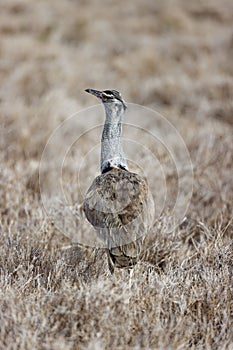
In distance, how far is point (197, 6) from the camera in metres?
16.3

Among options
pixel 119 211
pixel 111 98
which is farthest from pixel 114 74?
pixel 119 211

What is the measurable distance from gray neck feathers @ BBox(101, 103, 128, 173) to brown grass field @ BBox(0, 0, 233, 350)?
1.94 feet

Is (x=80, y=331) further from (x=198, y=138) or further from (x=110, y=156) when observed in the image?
(x=198, y=138)

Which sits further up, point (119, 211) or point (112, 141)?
point (112, 141)

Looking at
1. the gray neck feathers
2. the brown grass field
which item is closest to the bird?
the gray neck feathers

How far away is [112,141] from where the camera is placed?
2.40 metres

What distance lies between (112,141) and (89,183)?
128 centimetres

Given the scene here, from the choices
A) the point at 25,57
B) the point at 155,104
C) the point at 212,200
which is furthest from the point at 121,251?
the point at 25,57

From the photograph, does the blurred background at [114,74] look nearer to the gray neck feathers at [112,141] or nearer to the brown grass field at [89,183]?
the brown grass field at [89,183]

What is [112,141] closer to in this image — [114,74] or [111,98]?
[111,98]

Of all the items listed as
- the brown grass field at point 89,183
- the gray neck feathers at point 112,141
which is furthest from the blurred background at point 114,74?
the gray neck feathers at point 112,141

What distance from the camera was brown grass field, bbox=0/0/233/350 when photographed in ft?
6.43

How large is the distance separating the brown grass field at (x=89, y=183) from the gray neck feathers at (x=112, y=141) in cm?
59

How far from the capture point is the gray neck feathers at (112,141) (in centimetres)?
239
